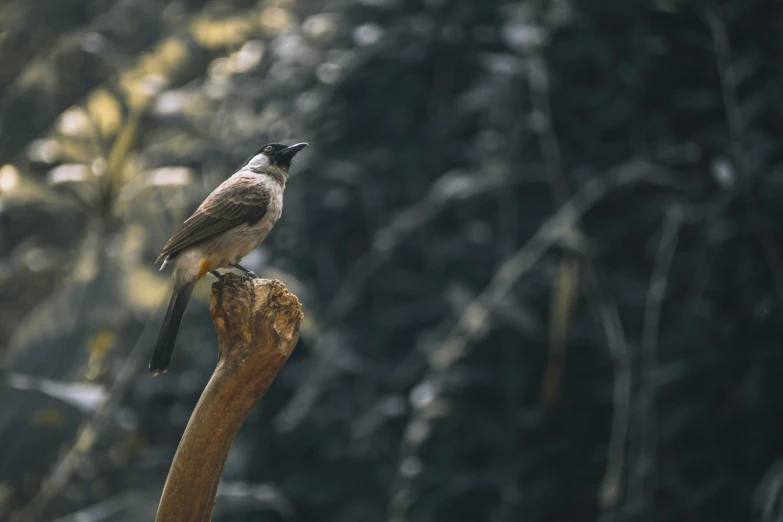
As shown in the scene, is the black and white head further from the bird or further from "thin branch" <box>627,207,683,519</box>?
"thin branch" <box>627,207,683,519</box>

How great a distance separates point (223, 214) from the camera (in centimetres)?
123

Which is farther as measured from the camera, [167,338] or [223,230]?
[223,230]

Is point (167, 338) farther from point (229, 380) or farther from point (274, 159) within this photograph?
point (274, 159)

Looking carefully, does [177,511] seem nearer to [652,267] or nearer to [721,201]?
[721,201]

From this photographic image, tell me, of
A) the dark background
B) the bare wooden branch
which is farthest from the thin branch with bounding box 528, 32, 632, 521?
the bare wooden branch

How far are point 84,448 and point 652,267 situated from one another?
5.73 ft

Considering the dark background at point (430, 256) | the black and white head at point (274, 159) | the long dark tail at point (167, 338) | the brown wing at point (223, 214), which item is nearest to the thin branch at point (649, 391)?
the dark background at point (430, 256)

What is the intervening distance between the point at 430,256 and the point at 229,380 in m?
1.73

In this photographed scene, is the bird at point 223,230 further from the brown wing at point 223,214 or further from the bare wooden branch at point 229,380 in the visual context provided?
the bare wooden branch at point 229,380

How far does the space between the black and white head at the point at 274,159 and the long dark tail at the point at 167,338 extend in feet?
1.03

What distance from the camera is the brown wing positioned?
121cm

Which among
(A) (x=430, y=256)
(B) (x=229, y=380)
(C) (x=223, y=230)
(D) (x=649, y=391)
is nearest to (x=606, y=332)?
(D) (x=649, y=391)

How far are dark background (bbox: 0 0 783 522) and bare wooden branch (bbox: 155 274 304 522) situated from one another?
114cm

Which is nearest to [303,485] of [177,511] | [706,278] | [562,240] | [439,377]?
[439,377]
